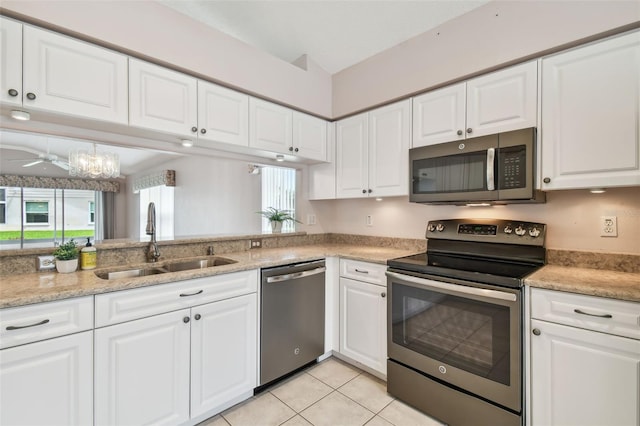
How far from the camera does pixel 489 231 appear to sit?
80.9 inches

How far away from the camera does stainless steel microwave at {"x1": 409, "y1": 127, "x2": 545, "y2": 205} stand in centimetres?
168

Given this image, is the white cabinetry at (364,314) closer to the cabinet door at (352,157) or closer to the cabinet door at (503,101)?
the cabinet door at (352,157)

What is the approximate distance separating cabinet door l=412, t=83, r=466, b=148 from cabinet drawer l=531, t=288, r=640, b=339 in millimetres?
1130

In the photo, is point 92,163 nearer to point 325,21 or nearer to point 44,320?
point 44,320

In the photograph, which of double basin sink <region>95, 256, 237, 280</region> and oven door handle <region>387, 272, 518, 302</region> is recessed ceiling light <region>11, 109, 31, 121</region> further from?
oven door handle <region>387, 272, 518, 302</region>

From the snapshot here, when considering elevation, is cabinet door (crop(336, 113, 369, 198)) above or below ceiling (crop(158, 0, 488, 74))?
below

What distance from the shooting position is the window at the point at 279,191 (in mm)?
3234

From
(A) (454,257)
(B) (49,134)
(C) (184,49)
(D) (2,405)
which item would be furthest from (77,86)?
(A) (454,257)

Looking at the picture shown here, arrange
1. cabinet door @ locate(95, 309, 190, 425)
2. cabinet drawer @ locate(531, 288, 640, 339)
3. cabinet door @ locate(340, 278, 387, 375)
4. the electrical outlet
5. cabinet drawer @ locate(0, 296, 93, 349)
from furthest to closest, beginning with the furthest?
cabinet door @ locate(340, 278, 387, 375)
the electrical outlet
cabinet door @ locate(95, 309, 190, 425)
cabinet drawer @ locate(531, 288, 640, 339)
cabinet drawer @ locate(0, 296, 93, 349)

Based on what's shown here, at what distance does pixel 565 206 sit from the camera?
6.09 feet

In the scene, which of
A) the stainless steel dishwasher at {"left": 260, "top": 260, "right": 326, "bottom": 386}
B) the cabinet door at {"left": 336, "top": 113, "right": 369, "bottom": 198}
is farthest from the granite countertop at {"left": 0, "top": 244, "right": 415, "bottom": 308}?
the cabinet door at {"left": 336, "top": 113, "right": 369, "bottom": 198}

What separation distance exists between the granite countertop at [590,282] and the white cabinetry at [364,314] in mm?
936

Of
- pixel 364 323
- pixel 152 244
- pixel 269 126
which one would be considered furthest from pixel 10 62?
pixel 364 323

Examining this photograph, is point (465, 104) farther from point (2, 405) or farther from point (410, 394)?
point (2, 405)
